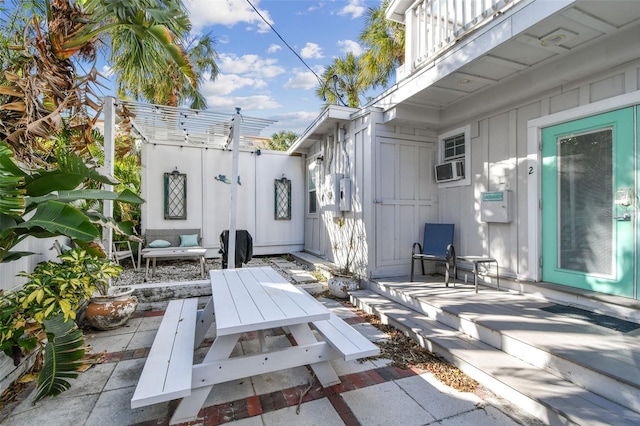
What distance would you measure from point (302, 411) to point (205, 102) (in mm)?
9902

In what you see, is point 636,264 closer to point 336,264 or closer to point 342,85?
point 336,264

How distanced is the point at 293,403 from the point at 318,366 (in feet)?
0.97

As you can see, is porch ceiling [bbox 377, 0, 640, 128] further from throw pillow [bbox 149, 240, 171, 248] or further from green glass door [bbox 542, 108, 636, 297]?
throw pillow [bbox 149, 240, 171, 248]

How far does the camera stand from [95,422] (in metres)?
1.84

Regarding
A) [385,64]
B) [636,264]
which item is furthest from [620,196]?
[385,64]

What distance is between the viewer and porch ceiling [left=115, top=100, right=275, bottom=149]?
4758mm

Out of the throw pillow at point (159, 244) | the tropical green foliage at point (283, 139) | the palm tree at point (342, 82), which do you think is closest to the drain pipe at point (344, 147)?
the throw pillow at point (159, 244)

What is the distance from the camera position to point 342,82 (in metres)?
12.0

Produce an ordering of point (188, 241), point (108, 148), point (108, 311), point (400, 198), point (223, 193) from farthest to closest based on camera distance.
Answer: point (223, 193) → point (188, 241) → point (400, 198) → point (108, 148) → point (108, 311)

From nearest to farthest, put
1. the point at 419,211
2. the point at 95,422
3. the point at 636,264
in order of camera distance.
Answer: the point at 95,422 < the point at 636,264 < the point at 419,211

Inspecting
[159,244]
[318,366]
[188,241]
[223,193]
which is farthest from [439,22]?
[159,244]

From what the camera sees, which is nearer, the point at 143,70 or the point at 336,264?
the point at 143,70

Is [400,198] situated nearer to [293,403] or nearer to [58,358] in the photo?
[293,403]

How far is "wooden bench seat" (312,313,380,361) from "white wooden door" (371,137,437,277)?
231 cm
